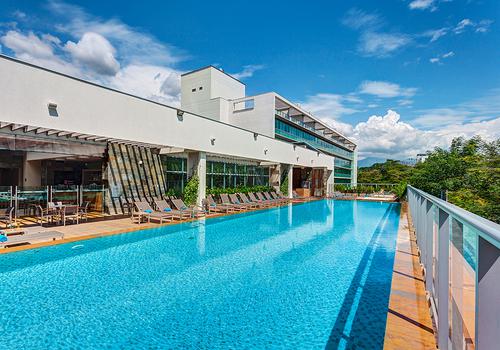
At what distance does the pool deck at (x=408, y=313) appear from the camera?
325 cm

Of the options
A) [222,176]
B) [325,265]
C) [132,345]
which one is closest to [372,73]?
[222,176]

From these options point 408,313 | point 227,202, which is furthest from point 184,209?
point 408,313

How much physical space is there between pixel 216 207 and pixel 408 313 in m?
12.4

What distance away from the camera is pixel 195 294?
5.09m

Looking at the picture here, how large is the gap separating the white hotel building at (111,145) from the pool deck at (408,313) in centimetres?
1044

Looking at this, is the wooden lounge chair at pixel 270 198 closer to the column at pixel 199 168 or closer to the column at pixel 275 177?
the column at pixel 275 177

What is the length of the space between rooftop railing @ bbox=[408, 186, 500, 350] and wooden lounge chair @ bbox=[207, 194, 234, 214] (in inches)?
486

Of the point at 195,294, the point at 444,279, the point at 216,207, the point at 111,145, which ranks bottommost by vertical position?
the point at 195,294

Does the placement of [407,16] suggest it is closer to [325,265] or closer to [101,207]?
[325,265]

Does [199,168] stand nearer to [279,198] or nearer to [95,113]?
[95,113]

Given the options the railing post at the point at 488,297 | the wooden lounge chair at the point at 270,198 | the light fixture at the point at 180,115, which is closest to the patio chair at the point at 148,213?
the light fixture at the point at 180,115

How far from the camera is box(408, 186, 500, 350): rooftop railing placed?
1.19 m

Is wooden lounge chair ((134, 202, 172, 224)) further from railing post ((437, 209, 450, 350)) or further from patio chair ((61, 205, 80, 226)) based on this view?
railing post ((437, 209, 450, 350))

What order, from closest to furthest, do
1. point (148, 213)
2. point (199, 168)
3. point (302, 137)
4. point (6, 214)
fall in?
1. point (6, 214)
2. point (148, 213)
3. point (199, 168)
4. point (302, 137)
